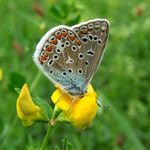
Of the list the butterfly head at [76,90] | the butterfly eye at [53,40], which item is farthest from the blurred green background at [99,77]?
the butterfly eye at [53,40]

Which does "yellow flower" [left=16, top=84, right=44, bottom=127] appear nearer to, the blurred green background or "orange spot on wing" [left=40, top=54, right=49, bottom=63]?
"orange spot on wing" [left=40, top=54, right=49, bottom=63]

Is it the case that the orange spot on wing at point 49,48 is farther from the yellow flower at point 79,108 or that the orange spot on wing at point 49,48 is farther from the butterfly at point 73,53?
the yellow flower at point 79,108

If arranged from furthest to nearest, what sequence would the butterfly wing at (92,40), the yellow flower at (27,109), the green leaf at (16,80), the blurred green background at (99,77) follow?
the blurred green background at (99,77)
the green leaf at (16,80)
the butterfly wing at (92,40)
the yellow flower at (27,109)

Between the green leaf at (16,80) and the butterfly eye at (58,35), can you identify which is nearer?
the butterfly eye at (58,35)

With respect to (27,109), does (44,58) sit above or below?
above

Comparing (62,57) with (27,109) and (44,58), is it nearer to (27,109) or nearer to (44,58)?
(44,58)

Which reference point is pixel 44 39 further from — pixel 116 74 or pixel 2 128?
pixel 116 74

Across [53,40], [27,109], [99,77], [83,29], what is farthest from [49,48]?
[99,77]
